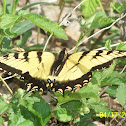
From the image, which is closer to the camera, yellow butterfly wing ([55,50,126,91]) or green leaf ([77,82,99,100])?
green leaf ([77,82,99,100])

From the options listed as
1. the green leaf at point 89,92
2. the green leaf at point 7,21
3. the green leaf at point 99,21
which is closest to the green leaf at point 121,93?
the green leaf at point 89,92

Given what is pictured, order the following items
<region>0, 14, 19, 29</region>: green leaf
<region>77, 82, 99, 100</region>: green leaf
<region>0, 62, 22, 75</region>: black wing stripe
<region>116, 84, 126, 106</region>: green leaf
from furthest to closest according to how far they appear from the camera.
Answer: <region>0, 62, 22, 75</region>: black wing stripe → <region>116, 84, 126, 106</region>: green leaf → <region>0, 14, 19, 29</region>: green leaf → <region>77, 82, 99, 100</region>: green leaf

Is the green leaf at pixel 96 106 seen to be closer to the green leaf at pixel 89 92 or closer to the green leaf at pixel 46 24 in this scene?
the green leaf at pixel 89 92

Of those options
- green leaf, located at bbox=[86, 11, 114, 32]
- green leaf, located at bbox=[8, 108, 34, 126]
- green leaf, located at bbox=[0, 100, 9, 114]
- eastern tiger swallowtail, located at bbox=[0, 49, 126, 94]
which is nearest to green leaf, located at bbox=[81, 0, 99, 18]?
green leaf, located at bbox=[86, 11, 114, 32]

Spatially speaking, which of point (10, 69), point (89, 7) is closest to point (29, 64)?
point (10, 69)

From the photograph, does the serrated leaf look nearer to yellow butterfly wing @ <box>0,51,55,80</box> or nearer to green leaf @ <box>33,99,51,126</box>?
green leaf @ <box>33,99,51,126</box>

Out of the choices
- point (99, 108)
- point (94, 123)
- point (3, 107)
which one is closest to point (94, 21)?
point (99, 108)

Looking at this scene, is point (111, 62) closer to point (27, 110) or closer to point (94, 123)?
point (94, 123)

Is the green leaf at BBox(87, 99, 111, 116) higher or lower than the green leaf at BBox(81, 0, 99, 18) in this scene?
lower

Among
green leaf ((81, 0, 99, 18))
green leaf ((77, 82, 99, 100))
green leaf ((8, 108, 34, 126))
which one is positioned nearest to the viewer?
green leaf ((77, 82, 99, 100))
